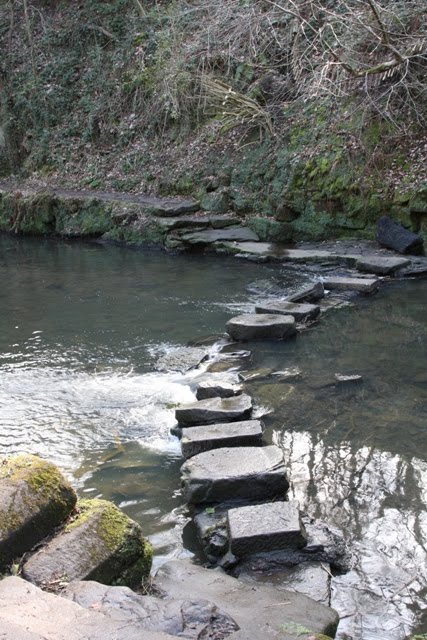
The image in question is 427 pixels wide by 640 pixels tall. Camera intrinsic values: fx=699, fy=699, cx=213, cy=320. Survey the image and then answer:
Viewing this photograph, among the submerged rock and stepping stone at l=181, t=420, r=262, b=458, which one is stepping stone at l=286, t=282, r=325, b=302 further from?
stepping stone at l=181, t=420, r=262, b=458

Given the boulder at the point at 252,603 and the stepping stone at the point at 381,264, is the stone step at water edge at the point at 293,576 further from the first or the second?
the stepping stone at the point at 381,264

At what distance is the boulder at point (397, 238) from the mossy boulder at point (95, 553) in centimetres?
998

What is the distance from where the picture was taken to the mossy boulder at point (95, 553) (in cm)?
346

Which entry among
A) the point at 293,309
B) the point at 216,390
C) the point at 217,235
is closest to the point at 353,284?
the point at 293,309

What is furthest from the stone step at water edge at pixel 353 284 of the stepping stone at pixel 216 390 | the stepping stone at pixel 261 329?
the stepping stone at pixel 216 390

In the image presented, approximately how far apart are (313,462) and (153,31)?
18114 millimetres

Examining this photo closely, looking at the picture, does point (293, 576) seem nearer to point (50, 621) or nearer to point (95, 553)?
point (95, 553)

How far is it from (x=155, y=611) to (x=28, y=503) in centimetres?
87

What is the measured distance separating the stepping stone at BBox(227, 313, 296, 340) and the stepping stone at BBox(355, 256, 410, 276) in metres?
3.44

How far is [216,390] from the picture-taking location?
6859mm

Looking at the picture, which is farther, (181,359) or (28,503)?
(181,359)

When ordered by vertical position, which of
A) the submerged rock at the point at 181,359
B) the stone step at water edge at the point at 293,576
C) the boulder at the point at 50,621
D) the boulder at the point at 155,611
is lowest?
the submerged rock at the point at 181,359

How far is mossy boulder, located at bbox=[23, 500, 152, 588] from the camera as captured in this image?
3.46 meters

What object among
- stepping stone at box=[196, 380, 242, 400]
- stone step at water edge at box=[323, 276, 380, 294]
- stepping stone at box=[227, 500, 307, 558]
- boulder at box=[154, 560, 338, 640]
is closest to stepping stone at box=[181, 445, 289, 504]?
stepping stone at box=[227, 500, 307, 558]
